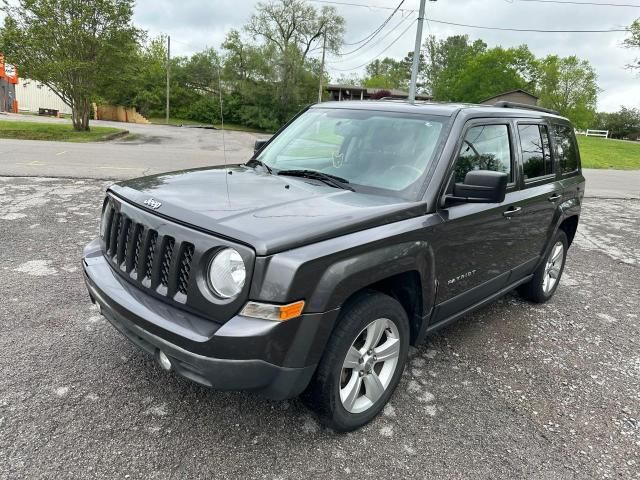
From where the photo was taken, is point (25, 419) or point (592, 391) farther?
point (592, 391)

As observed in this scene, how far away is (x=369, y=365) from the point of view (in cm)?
270

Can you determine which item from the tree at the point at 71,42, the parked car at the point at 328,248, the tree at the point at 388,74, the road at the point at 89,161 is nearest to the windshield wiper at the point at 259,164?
the parked car at the point at 328,248

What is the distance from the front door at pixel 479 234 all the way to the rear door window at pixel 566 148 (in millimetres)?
1047

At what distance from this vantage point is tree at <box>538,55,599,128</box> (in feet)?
250

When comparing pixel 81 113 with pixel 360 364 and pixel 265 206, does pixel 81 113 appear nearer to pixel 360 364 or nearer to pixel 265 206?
pixel 265 206

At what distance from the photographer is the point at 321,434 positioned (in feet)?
8.83

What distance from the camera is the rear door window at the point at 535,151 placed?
389cm

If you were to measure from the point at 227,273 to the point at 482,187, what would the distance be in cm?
155

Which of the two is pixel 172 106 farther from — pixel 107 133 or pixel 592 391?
pixel 592 391

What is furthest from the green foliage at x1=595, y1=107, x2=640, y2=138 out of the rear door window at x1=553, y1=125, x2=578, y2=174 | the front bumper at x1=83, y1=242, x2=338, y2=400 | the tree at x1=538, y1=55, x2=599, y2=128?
the front bumper at x1=83, y1=242, x2=338, y2=400

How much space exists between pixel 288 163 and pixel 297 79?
4214cm

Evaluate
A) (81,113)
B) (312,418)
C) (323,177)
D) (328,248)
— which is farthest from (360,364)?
(81,113)

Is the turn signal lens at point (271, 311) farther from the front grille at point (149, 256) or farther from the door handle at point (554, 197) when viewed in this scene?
the door handle at point (554, 197)

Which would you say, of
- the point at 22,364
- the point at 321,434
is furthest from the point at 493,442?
the point at 22,364
